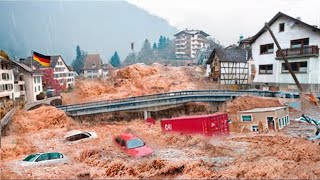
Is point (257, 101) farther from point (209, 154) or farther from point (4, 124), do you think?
point (4, 124)

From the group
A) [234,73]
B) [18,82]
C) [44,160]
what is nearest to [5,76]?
[18,82]

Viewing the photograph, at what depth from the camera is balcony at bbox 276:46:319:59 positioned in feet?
98.1

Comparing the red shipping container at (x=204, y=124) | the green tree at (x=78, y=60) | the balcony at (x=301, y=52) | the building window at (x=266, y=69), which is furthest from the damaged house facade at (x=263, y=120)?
the green tree at (x=78, y=60)

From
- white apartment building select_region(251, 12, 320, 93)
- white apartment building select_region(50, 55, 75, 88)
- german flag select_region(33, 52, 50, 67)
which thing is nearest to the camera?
white apartment building select_region(251, 12, 320, 93)

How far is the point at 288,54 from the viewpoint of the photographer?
3200 cm

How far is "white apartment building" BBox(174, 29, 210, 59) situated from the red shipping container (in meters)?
88.1

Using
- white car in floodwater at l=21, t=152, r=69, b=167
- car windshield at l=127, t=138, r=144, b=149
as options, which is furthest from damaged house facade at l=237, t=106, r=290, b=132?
white car in floodwater at l=21, t=152, r=69, b=167

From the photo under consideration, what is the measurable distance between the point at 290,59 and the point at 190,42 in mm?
76713

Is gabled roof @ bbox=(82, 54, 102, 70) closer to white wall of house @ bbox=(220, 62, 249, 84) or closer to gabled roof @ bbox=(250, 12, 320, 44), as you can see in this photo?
white wall of house @ bbox=(220, 62, 249, 84)

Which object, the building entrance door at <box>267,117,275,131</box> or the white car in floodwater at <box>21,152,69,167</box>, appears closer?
the white car in floodwater at <box>21,152,69,167</box>

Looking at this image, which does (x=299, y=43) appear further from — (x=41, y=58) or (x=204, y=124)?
(x=41, y=58)

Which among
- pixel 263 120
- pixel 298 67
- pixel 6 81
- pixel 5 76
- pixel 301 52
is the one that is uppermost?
pixel 301 52

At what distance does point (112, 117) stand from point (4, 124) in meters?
10.1

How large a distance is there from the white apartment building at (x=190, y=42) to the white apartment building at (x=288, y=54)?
71.2 meters
